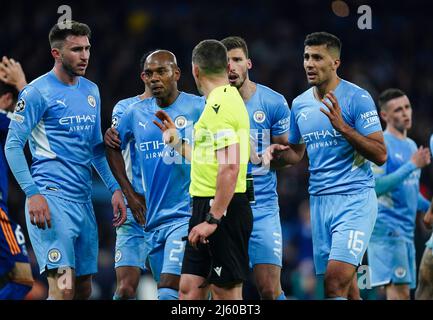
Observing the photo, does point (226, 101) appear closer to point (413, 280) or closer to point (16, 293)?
point (16, 293)

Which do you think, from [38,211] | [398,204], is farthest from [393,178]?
[38,211]

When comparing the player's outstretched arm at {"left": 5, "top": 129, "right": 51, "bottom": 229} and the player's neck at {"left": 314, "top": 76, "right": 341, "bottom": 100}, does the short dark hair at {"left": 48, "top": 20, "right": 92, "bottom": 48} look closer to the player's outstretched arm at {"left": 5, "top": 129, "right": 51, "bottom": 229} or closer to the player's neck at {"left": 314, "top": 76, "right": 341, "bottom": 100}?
the player's outstretched arm at {"left": 5, "top": 129, "right": 51, "bottom": 229}

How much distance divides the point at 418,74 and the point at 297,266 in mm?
7767

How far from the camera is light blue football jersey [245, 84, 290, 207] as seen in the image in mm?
8562

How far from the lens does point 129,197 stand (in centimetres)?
827

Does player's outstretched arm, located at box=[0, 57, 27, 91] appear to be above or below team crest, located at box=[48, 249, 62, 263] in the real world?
above

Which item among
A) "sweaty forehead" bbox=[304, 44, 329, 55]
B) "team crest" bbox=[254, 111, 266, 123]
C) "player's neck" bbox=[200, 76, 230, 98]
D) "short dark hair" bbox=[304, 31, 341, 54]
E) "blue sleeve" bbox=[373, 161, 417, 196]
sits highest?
"short dark hair" bbox=[304, 31, 341, 54]

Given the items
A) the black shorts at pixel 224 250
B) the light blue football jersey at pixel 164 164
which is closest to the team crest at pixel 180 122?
the light blue football jersey at pixel 164 164

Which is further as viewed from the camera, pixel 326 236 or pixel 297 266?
pixel 297 266

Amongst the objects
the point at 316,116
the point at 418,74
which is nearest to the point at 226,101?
the point at 316,116

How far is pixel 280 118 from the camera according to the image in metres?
8.70

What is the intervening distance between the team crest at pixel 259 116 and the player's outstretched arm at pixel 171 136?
134 cm

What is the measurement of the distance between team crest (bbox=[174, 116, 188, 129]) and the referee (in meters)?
1.07

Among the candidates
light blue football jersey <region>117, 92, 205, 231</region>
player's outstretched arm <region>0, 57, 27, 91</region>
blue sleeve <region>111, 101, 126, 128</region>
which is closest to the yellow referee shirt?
light blue football jersey <region>117, 92, 205, 231</region>
